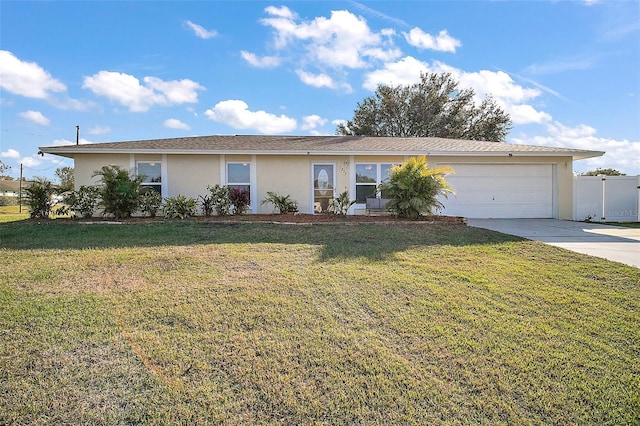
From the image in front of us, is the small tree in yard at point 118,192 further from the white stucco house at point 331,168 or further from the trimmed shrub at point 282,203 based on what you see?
the trimmed shrub at point 282,203

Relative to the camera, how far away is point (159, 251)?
6020 mm

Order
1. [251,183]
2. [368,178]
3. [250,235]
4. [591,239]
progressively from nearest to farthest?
[250,235] < [591,239] < [251,183] < [368,178]

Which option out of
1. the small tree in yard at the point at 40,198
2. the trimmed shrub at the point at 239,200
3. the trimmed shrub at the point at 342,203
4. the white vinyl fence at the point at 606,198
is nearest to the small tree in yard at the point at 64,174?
the small tree in yard at the point at 40,198

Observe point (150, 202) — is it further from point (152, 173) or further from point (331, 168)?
point (331, 168)

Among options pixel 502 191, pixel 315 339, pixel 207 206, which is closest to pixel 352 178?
pixel 207 206

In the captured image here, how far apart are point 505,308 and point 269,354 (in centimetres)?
280

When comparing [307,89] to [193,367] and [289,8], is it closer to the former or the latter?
[289,8]

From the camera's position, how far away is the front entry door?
475 inches

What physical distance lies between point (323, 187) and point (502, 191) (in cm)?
697

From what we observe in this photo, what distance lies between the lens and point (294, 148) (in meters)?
11.4

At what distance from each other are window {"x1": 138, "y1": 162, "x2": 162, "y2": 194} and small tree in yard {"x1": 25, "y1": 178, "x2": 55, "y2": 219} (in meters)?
2.64

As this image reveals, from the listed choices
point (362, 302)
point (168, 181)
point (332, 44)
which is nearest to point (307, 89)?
point (332, 44)

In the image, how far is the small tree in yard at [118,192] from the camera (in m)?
9.62

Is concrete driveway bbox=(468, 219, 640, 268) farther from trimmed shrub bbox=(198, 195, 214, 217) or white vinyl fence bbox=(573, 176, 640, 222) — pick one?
trimmed shrub bbox=(198, 195, 214, 217)
